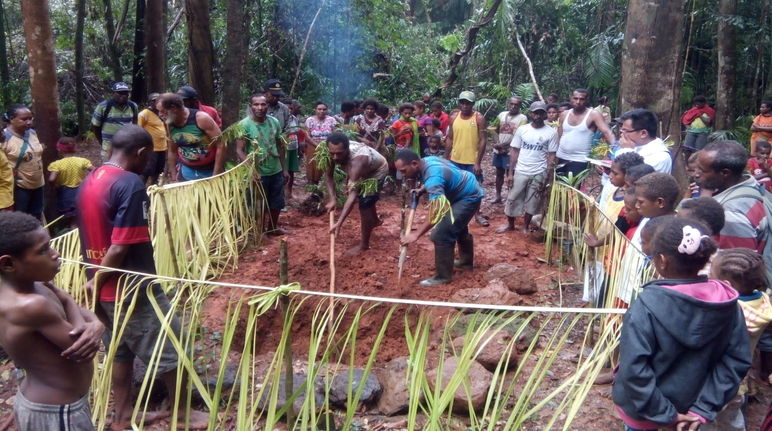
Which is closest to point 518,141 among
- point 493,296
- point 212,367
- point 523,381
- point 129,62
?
point 493,296

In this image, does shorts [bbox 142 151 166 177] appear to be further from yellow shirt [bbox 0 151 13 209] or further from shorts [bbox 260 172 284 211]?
yellow shirt [bbox 0 151 13 209]

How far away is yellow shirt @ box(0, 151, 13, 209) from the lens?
17.5 ft

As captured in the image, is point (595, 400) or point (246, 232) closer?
point (595, 400)

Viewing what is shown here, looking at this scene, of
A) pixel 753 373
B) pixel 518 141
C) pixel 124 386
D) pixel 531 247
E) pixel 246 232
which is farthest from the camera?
pixel 518 141

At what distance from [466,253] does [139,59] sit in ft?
31.0

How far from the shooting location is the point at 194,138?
226 inches

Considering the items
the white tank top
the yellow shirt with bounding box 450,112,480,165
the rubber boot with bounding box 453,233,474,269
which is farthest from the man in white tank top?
the rubber boot with bounding box 453,233,474,269

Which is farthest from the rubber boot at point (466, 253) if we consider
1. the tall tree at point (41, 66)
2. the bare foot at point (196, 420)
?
the tall tree at point (41, 66)

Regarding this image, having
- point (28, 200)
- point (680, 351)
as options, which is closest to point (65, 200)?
point (28, 200)

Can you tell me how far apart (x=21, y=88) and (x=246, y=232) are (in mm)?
8446

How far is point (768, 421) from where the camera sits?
107 inches

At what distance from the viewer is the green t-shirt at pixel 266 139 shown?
Result: 6.24 metres

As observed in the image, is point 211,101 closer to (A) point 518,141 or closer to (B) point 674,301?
(A) point 518,141

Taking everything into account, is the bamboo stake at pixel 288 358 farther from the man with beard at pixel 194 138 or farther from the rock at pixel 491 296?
the man with beard at pixel 194 138
